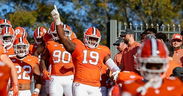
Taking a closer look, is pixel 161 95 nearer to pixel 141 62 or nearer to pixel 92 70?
pixel 141 62

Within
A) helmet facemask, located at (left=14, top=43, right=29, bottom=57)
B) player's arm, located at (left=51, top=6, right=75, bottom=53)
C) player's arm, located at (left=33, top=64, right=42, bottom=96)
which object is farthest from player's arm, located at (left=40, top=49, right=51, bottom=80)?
player's arm, located at (left=51, top=6, right=75, bottom=53)

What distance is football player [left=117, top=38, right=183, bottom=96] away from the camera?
3979 millimetres

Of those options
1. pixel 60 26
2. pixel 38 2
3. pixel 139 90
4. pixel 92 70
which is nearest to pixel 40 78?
pixel 92 70

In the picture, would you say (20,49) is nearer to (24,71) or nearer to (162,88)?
(24,71)

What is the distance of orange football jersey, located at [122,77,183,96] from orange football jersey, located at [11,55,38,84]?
401cm

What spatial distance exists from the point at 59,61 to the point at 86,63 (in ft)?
3.05

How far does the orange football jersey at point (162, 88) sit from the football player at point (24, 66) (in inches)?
158

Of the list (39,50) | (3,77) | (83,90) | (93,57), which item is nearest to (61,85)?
(83,90)

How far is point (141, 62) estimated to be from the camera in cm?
401

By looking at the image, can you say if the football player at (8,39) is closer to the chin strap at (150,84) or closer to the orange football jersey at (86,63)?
the orange football jersey at (86,63)

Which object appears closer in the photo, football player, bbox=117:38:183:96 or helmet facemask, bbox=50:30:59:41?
football player, bbox=117:38:183:96

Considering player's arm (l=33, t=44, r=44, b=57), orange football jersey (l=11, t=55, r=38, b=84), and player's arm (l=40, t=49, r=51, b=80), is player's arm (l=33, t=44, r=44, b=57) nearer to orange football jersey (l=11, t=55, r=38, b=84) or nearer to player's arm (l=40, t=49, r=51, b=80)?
player's arm (l=40, t=49, r=51, b=80)

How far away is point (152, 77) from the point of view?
4000 millimetres

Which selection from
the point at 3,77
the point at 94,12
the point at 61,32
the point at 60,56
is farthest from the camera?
the point at 94,12
